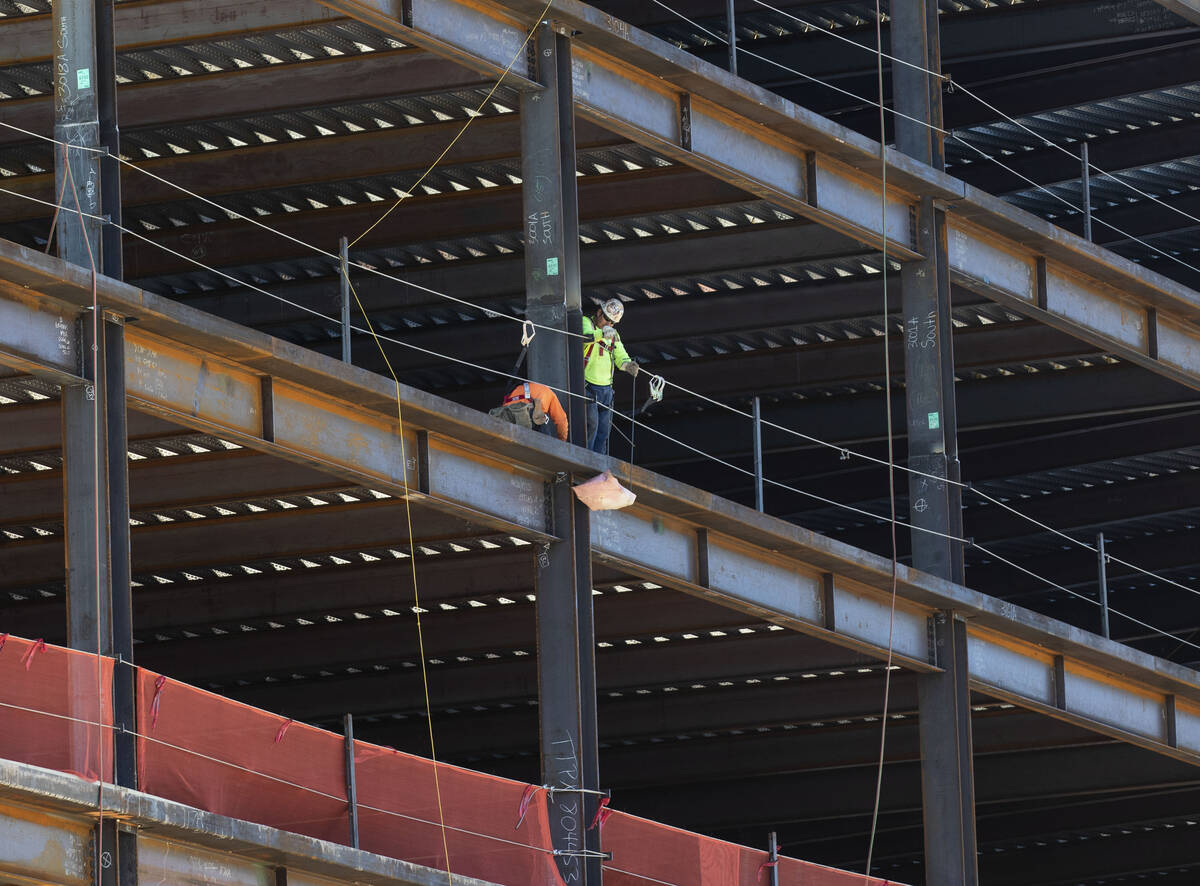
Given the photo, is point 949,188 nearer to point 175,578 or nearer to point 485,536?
point 485,536

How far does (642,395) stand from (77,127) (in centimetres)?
1554

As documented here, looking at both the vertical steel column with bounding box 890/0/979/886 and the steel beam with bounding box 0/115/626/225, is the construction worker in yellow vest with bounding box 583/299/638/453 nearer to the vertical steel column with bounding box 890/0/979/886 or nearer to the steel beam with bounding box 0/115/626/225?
the steel beam with bounding box 0/115/626/225

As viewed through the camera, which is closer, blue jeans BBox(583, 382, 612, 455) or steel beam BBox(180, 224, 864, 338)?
blue jeans BBox(583, 382, 612, 455)

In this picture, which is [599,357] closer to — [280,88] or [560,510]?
[560,510]

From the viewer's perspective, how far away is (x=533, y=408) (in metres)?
21.2

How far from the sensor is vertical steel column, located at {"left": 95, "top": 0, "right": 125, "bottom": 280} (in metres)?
17.8

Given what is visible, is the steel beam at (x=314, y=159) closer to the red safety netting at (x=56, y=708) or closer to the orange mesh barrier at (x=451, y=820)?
the orange mesh barrier at (x=451, y=820)

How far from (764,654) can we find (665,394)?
4.65 meters

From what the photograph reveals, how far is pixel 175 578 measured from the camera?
2745 cm

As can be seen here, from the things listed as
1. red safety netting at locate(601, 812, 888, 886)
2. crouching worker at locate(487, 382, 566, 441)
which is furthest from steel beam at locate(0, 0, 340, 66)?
red safety netting at locate(601, 812, 888, 886)

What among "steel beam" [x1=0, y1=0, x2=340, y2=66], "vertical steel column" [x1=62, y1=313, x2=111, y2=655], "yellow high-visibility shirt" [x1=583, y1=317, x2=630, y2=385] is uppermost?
"steel beam" [x1=0, y1=0, x2=340, y2=66]

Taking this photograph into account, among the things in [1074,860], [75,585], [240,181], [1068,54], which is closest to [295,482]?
[240,181]

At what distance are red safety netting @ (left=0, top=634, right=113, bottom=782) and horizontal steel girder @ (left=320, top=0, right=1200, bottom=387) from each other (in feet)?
22.8

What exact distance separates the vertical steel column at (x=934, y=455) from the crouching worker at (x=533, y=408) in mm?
6127
